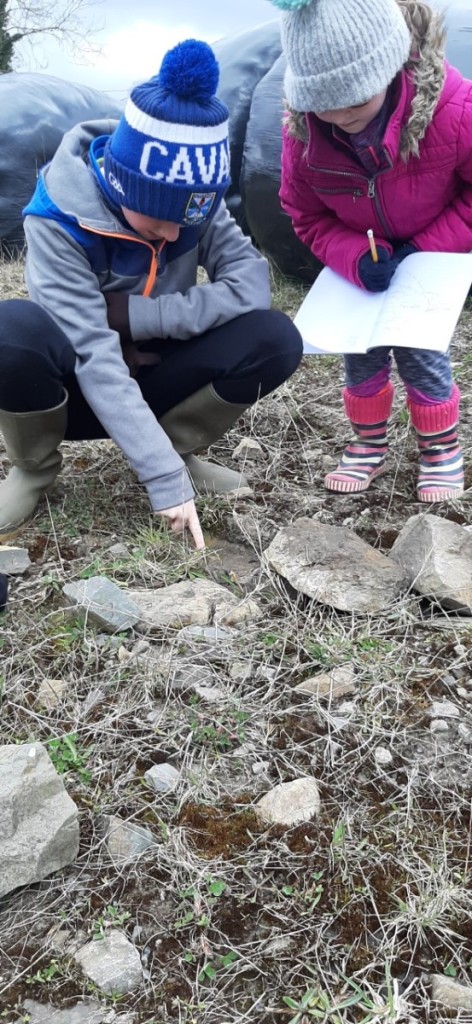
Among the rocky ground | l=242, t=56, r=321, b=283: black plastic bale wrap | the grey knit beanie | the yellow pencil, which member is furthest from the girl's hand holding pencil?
l=242, t=56, r=321, b=283: black plastic bale wrap

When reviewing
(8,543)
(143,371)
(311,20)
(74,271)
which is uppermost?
(311,20)

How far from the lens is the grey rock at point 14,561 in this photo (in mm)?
1853

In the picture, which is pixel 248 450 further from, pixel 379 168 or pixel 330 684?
pixel 330 684

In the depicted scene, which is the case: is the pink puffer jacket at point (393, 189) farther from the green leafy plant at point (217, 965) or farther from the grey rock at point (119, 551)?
the green leafy plant at point (217, 965)

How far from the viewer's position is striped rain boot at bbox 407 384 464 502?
2.12 metres

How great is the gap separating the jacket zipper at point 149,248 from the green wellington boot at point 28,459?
1.00 ft

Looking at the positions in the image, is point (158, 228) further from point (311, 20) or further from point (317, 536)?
point (317, 536)

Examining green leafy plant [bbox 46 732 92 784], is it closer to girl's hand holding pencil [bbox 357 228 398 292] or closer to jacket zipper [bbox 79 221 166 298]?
jacket zipper [bbox 79 221 166 298]

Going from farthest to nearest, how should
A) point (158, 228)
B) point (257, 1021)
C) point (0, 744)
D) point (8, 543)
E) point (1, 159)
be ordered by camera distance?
point (1, 159), point (8, 543), point (158, 228), point (0, 744), point (257, 1021)

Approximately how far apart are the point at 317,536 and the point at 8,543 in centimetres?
72

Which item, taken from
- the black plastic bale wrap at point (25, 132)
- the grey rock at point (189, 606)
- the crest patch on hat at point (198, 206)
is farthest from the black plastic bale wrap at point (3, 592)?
the black plastic bale wrap at point (25, 132)

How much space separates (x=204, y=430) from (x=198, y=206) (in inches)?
22.7

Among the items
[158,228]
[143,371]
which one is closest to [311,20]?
[158,228]

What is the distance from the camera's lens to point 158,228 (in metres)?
1.77
